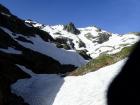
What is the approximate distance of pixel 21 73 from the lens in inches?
1554

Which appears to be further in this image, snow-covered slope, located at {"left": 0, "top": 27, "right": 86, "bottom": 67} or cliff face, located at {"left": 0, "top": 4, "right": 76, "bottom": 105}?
snow-covered slope, located at {"left": 0, "top": 27, "right": 86, "bottom": 67}

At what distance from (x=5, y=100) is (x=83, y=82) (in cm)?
703

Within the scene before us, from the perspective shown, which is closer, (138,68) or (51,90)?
(138,68)

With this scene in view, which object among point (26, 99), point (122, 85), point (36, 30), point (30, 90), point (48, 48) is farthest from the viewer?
point (36, 30)

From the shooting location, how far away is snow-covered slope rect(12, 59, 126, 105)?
81.9ft


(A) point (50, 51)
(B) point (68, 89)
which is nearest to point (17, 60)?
(B) point (68, 89)

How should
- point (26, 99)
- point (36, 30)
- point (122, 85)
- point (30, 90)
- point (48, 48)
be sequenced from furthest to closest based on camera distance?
point (36, 30) → point (48, 48) → point (30, 90) → point (26, 99) → point (122, 85)

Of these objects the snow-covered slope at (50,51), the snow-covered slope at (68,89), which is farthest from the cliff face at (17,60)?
the snow-covered slope at (68,89)

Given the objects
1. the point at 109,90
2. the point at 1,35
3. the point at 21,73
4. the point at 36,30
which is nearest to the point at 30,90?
the point at 21,73

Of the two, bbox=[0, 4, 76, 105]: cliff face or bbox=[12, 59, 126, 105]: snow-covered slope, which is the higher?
bbox=[0, 4, 76, 105]: cliff face

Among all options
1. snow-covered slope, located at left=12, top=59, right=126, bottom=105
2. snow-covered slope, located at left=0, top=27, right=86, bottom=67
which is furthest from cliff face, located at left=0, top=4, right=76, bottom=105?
snow-covered slope, located at left=12, top=59, right=126, bottom=105

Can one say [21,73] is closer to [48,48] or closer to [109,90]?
[109,90]

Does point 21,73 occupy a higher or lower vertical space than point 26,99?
higher

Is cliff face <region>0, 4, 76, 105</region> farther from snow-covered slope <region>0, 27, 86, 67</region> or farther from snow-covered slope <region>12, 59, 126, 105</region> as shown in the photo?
snow-covered slope <region>12, 59, 126, 105</region>
